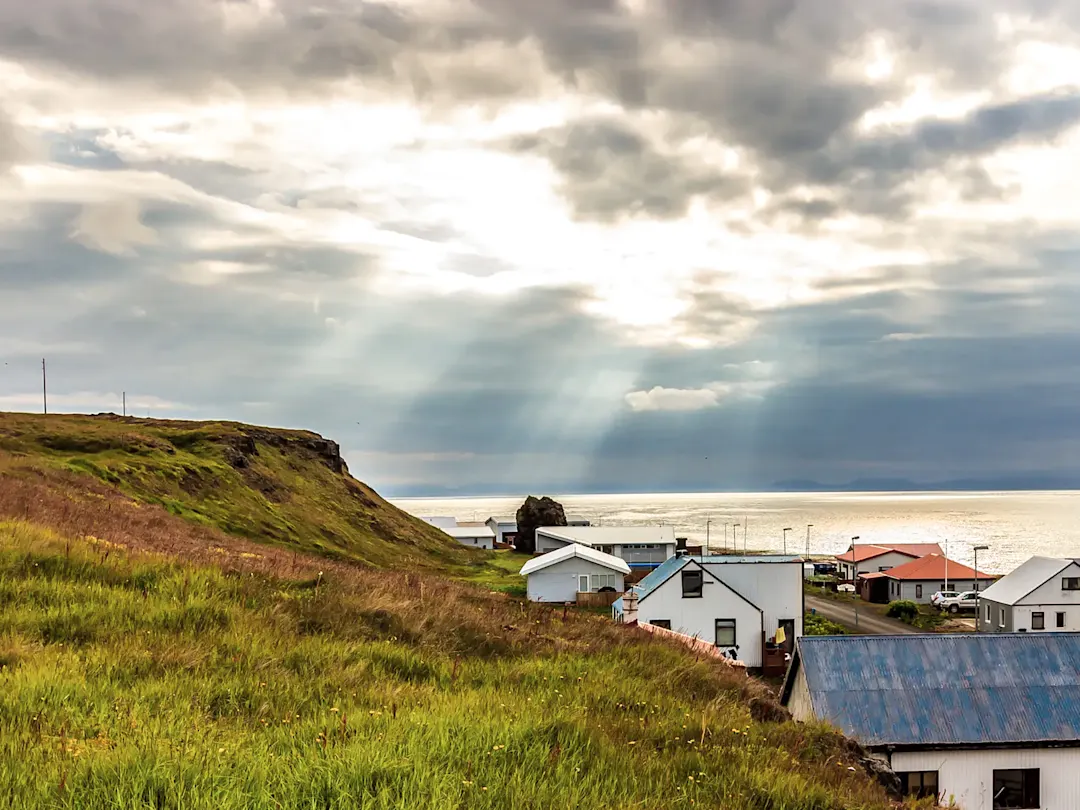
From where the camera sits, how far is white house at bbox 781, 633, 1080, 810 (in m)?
23.4

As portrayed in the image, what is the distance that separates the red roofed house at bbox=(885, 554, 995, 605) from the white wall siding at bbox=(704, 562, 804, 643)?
45.6 metres

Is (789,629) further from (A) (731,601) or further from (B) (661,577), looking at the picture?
(B) (661,577)

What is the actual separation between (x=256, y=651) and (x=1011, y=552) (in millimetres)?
165846

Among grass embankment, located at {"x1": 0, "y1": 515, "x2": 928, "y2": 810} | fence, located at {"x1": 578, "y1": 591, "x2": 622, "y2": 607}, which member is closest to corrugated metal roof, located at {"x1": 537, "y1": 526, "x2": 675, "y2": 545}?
fence, located at {"x1": 578, "y1": 591, "x2": 622, "y2": 607}

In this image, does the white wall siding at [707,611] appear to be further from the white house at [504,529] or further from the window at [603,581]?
the white house at [504,529]

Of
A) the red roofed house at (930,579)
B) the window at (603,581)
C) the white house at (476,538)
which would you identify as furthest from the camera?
the white house at (476,538)

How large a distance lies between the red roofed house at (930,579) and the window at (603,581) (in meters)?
37.9

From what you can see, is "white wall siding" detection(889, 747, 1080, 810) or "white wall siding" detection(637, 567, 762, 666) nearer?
"white wall siding" detection(889, 747, 1080, 810)

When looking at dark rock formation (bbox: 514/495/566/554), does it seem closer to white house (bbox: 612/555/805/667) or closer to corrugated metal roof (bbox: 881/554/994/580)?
corrugated metal roof (bbox: 881/554/994/580)

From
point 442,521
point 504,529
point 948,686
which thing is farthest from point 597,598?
point 504,529

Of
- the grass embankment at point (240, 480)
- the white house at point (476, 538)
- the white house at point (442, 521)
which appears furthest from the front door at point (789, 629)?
the white house at point (442, 521)

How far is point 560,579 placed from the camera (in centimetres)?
6556

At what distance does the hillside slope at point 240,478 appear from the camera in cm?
5522

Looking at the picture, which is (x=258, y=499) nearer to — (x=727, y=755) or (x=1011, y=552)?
(x=727, y=755)
